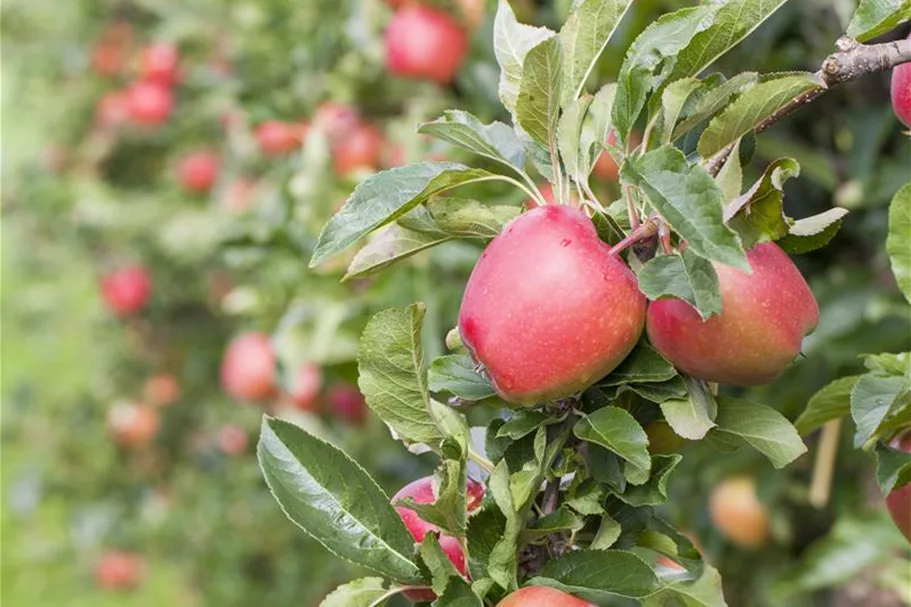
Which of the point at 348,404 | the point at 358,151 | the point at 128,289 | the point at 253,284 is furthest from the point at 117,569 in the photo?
the point at 358,151

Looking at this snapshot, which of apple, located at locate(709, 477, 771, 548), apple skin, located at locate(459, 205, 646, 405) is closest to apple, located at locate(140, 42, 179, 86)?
apple, located at locate(709, 477, 771, 548)

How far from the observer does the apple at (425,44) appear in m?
1.57

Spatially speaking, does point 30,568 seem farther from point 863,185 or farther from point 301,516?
point 301,516

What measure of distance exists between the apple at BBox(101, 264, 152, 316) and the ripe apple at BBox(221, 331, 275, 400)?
2.54 ft

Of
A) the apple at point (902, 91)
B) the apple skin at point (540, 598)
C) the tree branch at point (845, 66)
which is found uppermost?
the tree branch at point (845, 66)

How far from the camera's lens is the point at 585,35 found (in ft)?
2.06

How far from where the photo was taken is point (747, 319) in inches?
23.0

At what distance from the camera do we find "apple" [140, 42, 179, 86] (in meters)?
2.59

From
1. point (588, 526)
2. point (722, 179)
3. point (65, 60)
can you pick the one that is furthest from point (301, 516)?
point (65, 60)

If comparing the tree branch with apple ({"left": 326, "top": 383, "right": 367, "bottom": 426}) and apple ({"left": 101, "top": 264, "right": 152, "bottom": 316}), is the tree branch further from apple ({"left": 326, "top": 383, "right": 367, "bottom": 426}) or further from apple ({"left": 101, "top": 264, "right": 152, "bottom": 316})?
apple ({"left": 101, "top": 264, "right": 152, "bottom": 316})

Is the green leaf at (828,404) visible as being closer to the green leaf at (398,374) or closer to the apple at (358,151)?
the green leaf at (398,374)

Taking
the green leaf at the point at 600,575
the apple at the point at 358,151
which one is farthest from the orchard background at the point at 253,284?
the green leaf at the point at 600,575

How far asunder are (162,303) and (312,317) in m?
1.33

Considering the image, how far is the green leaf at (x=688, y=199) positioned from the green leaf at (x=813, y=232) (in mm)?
99
